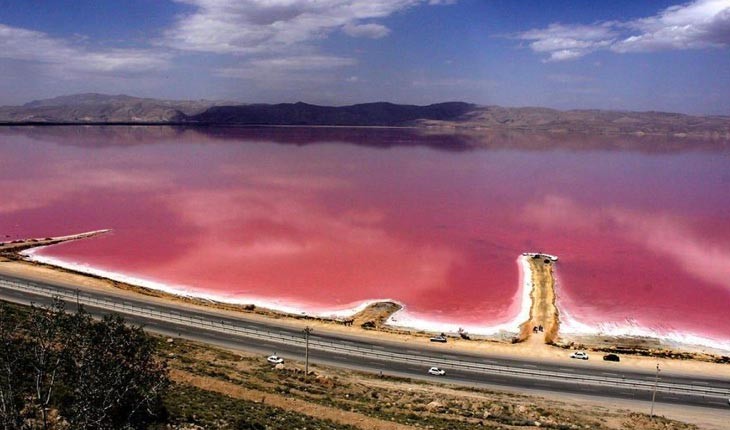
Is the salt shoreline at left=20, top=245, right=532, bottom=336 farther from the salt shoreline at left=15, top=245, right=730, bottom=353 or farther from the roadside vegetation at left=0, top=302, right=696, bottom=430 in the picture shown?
the roadside vegetation at left=0, top=302, right=696, bottom=430

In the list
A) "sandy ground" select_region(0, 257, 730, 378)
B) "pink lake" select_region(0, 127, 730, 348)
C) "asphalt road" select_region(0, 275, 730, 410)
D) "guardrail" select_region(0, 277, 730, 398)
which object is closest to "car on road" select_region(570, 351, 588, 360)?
"sandy ground" select_region(0, 257, 730, 378)

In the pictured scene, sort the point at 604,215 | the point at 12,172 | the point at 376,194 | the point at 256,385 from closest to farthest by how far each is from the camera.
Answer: the point at 256,385 < the point at 604,215 < the point at 376,194 < the point at 12,172

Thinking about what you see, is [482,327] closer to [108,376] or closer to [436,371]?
[436,371]

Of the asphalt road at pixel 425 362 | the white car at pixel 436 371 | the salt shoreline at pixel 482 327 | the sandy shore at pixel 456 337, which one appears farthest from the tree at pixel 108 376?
the salt shoreline at pixel 482 327

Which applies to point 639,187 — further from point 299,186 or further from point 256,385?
point 256,385

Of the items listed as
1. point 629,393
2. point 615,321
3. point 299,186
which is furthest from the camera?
point 299,186

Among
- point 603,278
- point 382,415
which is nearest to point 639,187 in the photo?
point 603,278

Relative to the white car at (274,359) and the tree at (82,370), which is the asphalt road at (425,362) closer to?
the white car at (274,359)
